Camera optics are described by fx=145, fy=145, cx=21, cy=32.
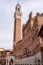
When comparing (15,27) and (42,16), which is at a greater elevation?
(15,27)

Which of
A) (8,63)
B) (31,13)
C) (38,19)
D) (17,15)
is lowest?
(8,63)

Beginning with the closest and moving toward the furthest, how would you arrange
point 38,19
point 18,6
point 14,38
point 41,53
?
point 41,53 < point 38,19 < point 14,38 < point 18,6

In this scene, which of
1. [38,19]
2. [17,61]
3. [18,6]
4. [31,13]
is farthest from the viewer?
[18,6]

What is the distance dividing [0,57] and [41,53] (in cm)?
3295

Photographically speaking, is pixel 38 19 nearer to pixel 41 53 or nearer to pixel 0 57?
pixel 41 53

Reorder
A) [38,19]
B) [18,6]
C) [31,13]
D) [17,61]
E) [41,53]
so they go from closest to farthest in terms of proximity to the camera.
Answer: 1. [41,53]
2. [38,19]
3. [31,13]
4. [17,61]
5. [18,6]

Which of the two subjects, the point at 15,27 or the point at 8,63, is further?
the point at 15,27

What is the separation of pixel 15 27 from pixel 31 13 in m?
17.3

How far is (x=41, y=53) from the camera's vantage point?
15398mm

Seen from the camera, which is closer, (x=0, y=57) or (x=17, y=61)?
(x=17, y=61)

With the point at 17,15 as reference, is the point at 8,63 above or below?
below

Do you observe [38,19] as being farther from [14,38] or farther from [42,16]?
[14,38]

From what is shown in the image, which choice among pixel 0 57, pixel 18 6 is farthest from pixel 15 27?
pixel 0 57

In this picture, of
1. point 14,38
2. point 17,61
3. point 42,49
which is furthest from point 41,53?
point 14,38
